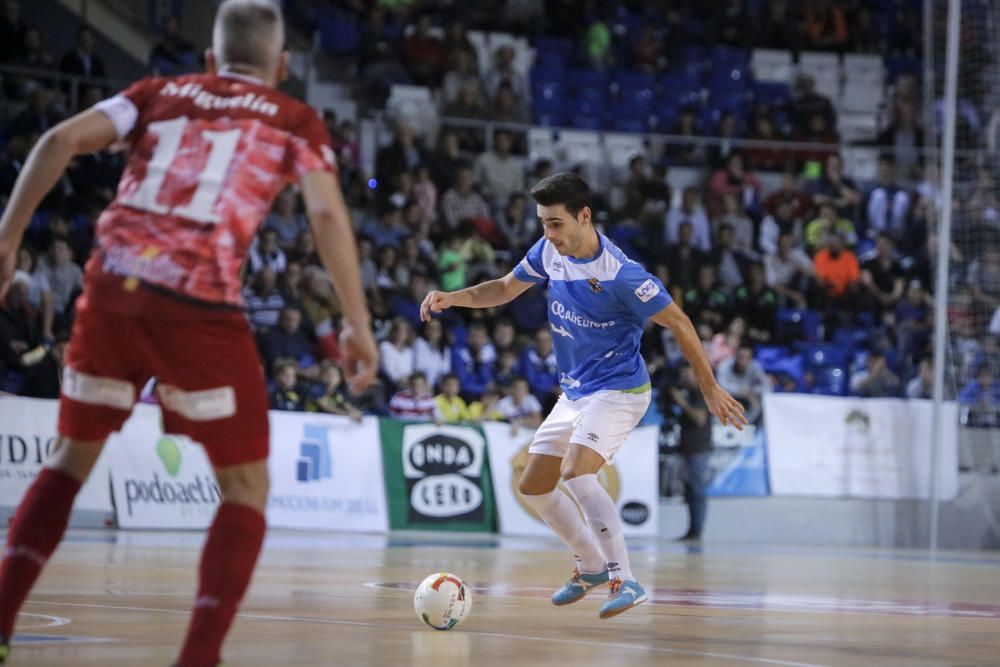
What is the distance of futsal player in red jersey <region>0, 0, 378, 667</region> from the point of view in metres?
4.24

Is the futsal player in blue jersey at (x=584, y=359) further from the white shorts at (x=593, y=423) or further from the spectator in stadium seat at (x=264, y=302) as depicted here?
the spectator in stadium seat at (x=264, y=302)

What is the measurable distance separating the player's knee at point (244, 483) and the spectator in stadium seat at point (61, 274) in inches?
498

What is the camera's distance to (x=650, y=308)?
7.60 m

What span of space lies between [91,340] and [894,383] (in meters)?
17.3

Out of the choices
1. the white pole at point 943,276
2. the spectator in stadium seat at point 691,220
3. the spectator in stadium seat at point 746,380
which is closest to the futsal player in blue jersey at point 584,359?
the spectator in stadium seat at point 746,380

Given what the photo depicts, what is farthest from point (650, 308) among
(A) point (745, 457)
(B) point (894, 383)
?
(B) point (894, 383)

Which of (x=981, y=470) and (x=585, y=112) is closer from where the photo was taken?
(x=981, y=470)

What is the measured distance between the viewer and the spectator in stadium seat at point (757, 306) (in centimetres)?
2059

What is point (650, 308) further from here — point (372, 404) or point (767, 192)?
point (767, 192)

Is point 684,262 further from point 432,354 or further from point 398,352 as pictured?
point 398,352

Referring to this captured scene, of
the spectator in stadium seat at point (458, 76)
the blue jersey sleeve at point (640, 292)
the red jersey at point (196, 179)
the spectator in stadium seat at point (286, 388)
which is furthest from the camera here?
the spectator in stadium seat at point (458, 76)

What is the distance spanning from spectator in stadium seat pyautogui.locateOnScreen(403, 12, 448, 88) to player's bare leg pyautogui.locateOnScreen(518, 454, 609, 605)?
1546cm

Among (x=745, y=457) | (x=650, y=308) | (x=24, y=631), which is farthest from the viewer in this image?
(x=745, y=457)

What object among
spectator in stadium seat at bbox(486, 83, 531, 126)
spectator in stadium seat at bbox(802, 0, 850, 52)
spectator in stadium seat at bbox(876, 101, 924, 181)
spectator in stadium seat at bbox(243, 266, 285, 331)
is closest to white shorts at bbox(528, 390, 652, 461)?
spectator in stadium seat at bbox(243, 266, 285, 331)
